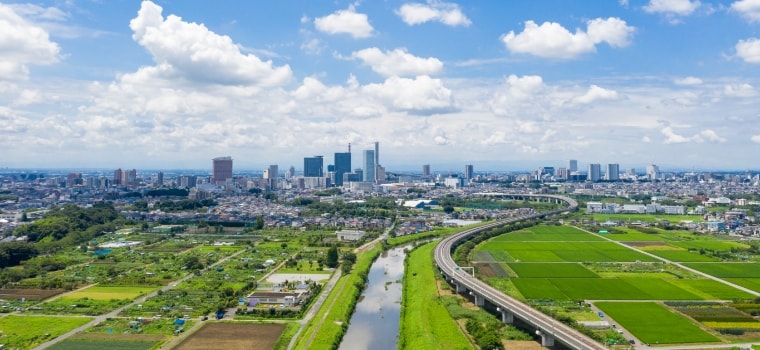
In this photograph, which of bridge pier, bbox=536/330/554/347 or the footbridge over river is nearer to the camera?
the footbridge over river

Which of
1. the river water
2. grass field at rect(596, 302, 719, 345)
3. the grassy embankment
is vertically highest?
grass field at rect(596, 302, 719, 345)

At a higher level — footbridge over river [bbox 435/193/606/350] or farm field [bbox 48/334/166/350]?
footbridge over river [bbox 435/193/606/350]

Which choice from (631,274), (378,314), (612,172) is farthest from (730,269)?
(612,172)

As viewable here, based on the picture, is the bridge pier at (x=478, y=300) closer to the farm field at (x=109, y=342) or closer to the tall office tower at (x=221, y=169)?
the farm field at (x=109, y=342)

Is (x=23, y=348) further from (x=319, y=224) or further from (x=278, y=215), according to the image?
(x=278, y=215)

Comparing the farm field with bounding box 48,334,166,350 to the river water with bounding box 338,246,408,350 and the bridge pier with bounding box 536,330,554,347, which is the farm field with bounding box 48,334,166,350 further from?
the bridge pier with bounding box 536,330,554,347

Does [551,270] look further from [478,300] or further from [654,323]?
[654,323]

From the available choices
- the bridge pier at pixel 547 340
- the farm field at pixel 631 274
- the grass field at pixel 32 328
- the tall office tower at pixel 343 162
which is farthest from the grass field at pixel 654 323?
the tall office tower at pixel 343 162

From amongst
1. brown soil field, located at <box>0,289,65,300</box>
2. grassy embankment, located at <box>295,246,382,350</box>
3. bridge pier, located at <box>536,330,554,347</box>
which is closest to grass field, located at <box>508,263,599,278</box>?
grassy embankment, located at <box>295,246,382,350</box>
